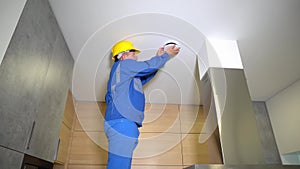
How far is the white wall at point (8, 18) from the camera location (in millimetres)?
775

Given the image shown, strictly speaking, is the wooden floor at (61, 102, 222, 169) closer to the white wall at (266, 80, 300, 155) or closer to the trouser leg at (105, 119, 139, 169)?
the white wall at (266, 80, 300, 155)

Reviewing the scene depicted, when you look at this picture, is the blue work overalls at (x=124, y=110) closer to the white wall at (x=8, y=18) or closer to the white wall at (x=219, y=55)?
the white wall at (x=219, y=55)

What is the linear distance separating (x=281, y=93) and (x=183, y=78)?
117cm

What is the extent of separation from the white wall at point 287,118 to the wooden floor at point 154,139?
2.61 ft

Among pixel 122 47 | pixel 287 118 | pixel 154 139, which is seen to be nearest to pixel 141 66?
pixel 122 47

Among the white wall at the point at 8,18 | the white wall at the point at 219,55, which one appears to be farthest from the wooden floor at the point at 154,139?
the white wall at the point at 8,18

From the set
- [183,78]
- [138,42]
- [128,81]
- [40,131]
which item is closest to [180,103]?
[183,78]

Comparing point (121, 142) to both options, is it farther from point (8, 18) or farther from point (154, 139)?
point (154, 139)

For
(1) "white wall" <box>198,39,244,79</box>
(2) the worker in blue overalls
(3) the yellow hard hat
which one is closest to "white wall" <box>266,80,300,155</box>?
(1) "white wall" <box>198,39,244,79</box>

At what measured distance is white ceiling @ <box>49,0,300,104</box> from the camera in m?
1.17

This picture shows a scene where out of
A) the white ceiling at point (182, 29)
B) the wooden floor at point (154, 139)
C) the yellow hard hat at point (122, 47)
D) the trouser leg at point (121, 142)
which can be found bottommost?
A: the trouser leg at point (121, 142)

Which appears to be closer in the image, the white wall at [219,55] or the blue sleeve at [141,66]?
the blue sleeve at [141,66]

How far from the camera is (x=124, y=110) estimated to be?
0.99 meters

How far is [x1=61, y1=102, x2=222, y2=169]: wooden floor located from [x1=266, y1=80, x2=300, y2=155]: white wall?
2.61 feet
